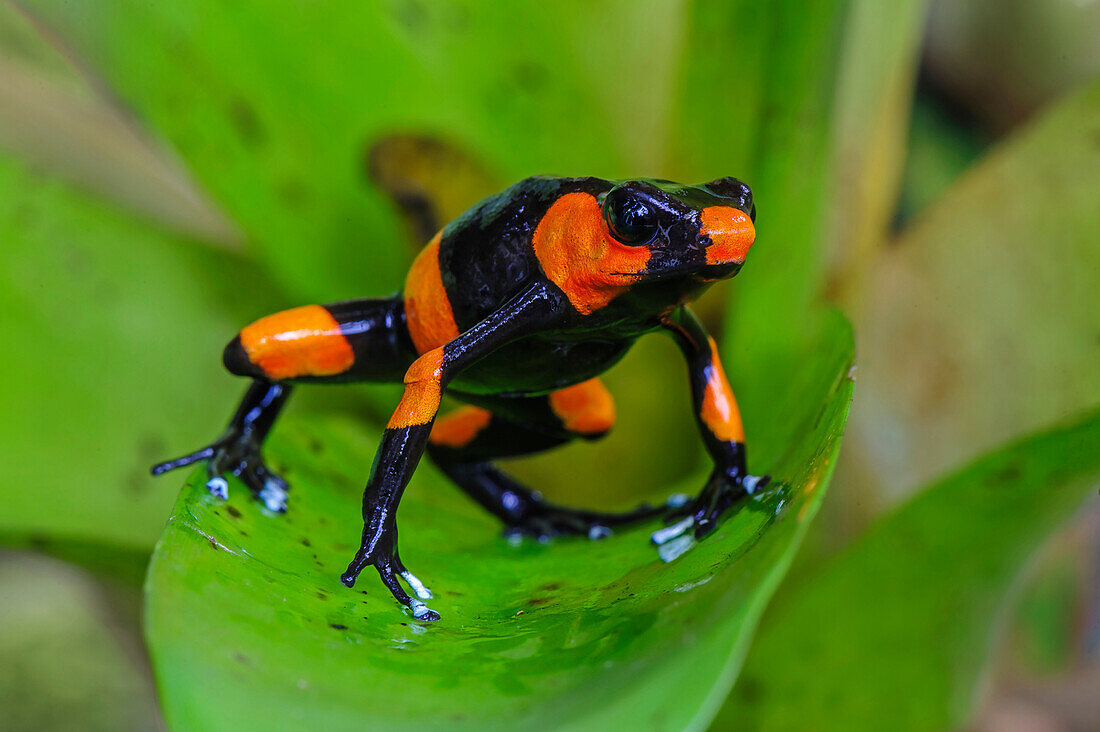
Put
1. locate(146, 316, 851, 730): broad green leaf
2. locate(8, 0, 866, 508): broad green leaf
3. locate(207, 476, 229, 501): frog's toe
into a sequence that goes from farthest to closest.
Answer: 1. locate(8, 0, 866, 508): broad green leaf
2. locate(207, 476, 229, 501): frog's toe
3. locate(146, 316, 851, 730): broad green leaf

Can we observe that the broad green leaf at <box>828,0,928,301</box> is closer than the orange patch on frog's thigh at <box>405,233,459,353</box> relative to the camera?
No

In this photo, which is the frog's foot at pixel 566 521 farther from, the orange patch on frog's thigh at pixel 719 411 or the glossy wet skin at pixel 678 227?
the glossy wet skin at pixel 678 227

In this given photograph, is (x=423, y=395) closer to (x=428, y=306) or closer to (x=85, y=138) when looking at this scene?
(x=428, y=306)

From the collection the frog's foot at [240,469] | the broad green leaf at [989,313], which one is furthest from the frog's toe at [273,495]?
the broad green leaf at [989,313]

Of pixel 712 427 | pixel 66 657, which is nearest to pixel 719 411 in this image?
pixel 712 427

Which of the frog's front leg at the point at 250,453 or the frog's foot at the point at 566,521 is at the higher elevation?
the frog's front leg at the point at 250,453

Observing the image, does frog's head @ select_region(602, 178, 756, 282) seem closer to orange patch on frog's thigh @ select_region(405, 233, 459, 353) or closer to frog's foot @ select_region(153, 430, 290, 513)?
orange patch on frog's thigh @ select_region(405, 233, 459, 353)

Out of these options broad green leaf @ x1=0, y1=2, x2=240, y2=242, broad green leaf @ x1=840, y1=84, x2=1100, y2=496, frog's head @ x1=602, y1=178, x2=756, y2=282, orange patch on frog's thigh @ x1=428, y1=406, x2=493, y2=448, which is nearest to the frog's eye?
frog's head @ x1=602, y1=178, x2=756, y2=282
